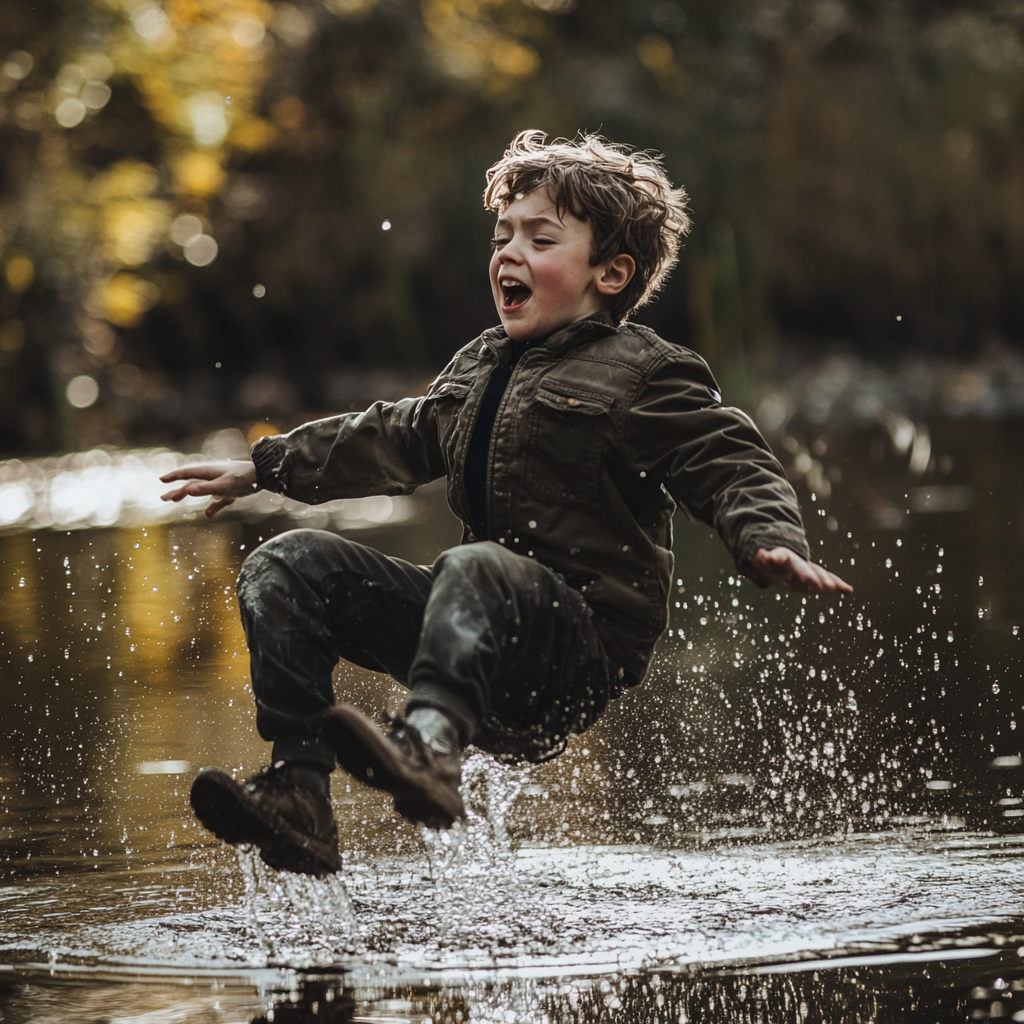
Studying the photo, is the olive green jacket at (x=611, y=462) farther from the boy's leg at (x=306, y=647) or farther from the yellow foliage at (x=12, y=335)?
the yellow foliage at (x=12, y=335)

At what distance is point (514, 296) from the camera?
3.90 metres

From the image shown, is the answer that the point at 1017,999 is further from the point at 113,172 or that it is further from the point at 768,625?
the point at 113,172

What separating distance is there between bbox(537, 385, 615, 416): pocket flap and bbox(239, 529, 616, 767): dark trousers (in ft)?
1.20

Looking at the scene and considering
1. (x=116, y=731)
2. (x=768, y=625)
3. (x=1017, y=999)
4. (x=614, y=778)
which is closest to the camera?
(x=1017, y=999)

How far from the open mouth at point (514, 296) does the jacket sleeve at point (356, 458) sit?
0.32 meters

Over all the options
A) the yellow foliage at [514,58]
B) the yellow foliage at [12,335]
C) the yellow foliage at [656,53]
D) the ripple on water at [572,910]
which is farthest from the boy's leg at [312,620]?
the yellow foliage at [656,53]

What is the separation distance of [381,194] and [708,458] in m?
22.8

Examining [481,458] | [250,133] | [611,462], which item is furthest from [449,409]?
[250,133]

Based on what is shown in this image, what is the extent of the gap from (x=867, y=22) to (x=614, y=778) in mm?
24426

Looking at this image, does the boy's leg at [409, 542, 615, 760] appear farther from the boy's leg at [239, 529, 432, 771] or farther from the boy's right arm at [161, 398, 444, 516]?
the boy's right arm at [161, 398, 444, 516]

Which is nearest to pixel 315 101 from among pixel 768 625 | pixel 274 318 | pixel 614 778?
pixel 274 318

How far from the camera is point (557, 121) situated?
25656 millimetres

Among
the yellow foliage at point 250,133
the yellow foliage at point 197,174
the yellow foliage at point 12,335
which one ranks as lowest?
the yellow foliage at point 12,335

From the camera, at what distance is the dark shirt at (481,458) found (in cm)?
378
